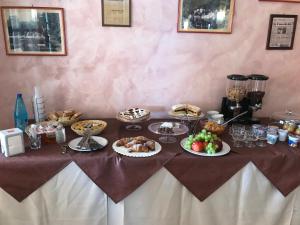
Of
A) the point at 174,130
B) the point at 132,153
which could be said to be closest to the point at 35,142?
the point at 132,153

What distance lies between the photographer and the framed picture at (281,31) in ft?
6.30

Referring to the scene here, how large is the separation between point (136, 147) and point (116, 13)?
35.7 inches

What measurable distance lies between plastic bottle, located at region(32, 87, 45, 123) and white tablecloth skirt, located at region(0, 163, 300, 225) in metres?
0.53

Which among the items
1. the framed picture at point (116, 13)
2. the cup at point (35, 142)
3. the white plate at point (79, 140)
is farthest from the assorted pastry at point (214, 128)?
the cup at point (35, 142)

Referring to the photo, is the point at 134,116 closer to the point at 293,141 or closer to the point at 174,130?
the point at 174,130

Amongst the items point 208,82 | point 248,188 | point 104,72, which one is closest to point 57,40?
point 104,72

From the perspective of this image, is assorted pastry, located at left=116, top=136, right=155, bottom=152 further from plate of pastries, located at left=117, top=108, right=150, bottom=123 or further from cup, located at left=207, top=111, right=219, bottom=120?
cup, located at left=207, top=111, right=219, bottom=120

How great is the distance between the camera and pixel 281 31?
1.95 metres

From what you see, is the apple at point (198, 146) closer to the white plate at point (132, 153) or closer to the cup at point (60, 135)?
the white plate at point (132, 153)

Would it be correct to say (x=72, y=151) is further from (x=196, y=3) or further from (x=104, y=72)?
(x=196, y=3)

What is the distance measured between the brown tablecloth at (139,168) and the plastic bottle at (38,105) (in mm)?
329

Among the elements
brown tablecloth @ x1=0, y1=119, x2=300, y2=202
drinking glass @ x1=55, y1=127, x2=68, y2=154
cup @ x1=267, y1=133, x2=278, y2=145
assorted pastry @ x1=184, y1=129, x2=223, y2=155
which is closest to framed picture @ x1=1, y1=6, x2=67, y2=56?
drinking glass @ x1=55, y1=127, x2=68, y2=154

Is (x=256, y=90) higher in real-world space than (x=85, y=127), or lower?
higher

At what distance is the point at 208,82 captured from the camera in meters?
2.01
